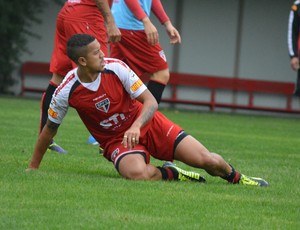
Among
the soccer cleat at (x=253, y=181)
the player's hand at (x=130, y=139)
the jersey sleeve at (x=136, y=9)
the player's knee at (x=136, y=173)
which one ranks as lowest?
the soccer cleat at (x=253, y=181)

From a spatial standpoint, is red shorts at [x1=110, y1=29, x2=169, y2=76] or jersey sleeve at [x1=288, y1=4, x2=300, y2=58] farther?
jersey sleeve at [x1=288, y1=4, x2=300, y2=58]

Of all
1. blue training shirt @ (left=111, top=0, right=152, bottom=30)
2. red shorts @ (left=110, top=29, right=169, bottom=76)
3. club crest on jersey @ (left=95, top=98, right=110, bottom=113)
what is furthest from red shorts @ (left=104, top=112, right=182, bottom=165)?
blue training shirt @ (left=111, top=0, right=152, bottom=30)

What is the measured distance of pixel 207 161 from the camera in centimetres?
844

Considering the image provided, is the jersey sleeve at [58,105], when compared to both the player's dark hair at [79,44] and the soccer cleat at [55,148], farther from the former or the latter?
the soccer cleat at [55,148]

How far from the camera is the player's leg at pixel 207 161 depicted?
8.45 m

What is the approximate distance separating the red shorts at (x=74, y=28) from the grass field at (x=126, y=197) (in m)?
0.92

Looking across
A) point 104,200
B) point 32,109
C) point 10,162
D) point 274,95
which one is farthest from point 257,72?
point 104,200

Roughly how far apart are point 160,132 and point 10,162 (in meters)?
1.53

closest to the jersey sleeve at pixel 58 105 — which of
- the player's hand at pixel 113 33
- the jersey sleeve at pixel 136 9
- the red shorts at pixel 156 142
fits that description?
the red shorts at pixel 156 142

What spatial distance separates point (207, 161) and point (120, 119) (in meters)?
0.80

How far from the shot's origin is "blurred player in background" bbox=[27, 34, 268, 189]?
8250 millimetres

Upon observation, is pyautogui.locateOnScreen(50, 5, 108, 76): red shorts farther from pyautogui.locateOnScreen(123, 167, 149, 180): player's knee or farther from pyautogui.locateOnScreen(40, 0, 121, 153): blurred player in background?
pyautogui.locateOnScreen(123, 167, 149, 180): player's knee

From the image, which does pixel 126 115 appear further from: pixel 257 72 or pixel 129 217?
pixel 257 72

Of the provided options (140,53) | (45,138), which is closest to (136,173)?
(45,138)
